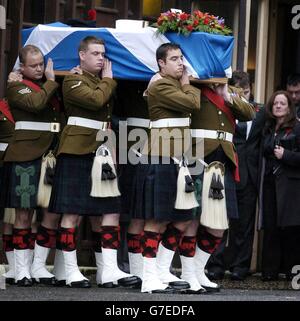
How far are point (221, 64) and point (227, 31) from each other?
0.35 metres

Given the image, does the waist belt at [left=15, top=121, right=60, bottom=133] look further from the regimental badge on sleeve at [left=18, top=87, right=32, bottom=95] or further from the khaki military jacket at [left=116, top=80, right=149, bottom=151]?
the khaki military jacket at [left=116, top=80, right=149, bottom=151]

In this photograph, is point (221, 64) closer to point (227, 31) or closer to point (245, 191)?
point (227, 31)

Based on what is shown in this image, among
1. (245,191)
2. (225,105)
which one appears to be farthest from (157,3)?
(225,105)

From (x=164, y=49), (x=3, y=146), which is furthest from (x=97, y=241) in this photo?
(x=164, y=49)

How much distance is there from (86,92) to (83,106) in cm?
13

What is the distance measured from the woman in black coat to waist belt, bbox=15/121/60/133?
211cm

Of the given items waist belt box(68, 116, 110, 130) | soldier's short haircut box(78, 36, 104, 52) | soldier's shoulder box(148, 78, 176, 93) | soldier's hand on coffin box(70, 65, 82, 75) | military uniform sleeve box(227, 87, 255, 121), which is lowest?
waist belt box(68, 116, 110, 130)

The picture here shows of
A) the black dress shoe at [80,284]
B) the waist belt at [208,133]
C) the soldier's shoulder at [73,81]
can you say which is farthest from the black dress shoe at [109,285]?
the soldier's shoulder at [73,81]

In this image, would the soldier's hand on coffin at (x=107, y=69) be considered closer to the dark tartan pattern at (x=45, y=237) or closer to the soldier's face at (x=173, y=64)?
the soldier's face at (x=173, y=64)

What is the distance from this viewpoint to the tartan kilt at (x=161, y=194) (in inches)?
439

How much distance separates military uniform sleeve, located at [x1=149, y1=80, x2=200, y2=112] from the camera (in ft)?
36.1

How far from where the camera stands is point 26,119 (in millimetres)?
11617

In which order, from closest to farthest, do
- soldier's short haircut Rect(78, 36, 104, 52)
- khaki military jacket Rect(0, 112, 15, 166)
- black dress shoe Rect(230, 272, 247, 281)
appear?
soldier's short haircut Rect(78, 36, 104, 52), khaki military jacket Rect(0, 112, 15, 166), black dress shoe Rect(230, 272, 247, 281)

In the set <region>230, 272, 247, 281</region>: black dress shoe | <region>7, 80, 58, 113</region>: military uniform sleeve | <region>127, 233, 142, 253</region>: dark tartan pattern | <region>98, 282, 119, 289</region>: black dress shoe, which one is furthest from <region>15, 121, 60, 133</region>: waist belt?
<region>230, 272, 247, 281</region>: black dress shoe
